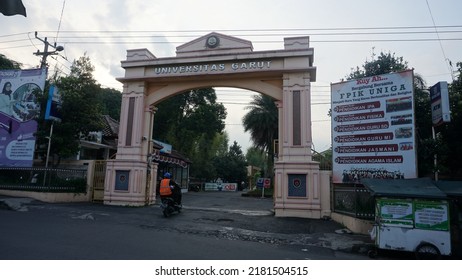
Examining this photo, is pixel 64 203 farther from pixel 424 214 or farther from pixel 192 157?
pixel 192 157

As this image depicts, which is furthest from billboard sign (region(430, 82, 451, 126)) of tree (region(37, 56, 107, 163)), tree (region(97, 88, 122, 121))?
tree (region(97, 88, 122, 121))

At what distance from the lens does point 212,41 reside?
14938mm

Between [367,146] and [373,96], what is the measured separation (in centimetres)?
194

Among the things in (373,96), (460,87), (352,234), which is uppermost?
(460,87)

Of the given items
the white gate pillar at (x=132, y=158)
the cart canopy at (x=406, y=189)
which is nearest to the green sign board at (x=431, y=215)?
the cart canopy at (x=406, y=189)

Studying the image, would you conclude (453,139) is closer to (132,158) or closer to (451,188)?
(451,188)

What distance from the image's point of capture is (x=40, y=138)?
15562 millimetres

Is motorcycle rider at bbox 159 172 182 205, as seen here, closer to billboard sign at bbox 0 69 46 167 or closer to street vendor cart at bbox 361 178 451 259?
street vendor cart at bbox 361 178 451 259

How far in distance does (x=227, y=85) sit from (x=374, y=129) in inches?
261

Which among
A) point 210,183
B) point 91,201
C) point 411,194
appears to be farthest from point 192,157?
point 411,194

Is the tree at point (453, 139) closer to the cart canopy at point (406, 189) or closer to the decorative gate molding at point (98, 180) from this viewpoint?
the cart canopy at point (406, 189)

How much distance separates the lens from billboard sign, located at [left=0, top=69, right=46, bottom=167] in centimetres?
1555

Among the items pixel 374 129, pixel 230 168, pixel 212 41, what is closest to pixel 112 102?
pixel 230 168

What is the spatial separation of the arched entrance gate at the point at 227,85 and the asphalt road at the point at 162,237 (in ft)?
4.84
